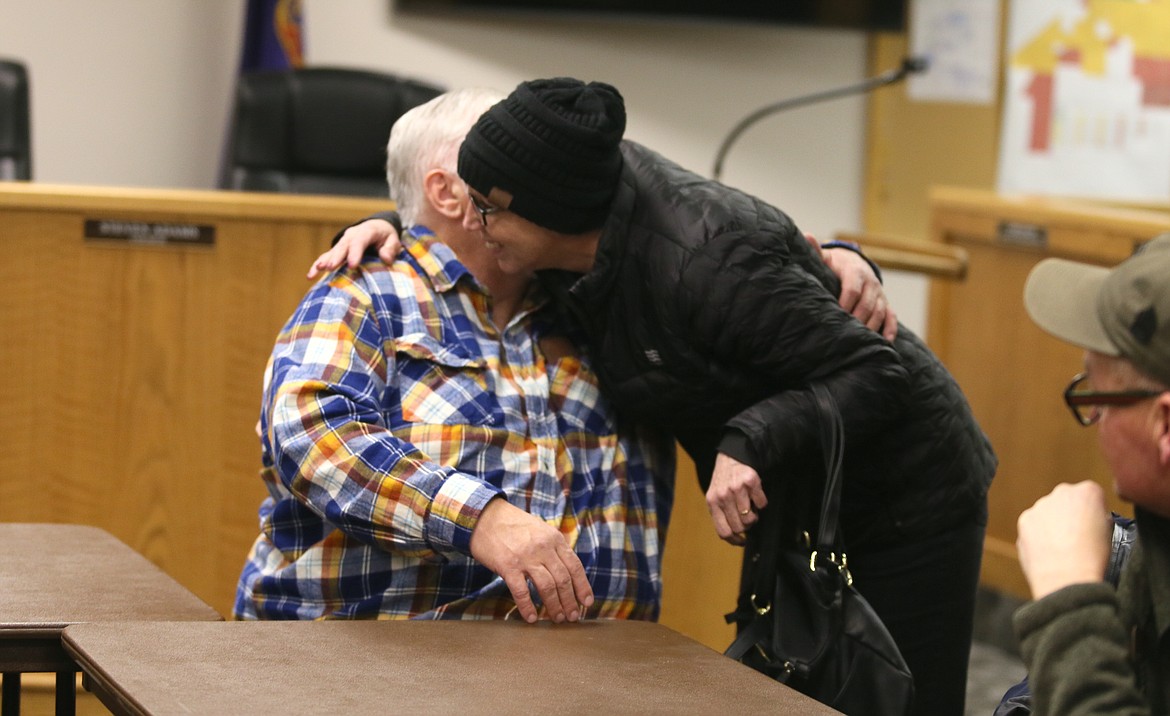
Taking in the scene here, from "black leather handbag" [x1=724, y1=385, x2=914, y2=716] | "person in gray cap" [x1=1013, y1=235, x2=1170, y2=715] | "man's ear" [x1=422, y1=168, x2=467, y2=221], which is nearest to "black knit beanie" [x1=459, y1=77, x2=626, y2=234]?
"man's ear" [x1=422, y1=168, x2=467, y2=221]

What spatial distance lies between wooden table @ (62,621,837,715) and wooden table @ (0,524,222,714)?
0.09 meters

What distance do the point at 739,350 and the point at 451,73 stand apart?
3.43 m

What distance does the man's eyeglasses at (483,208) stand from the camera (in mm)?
1791

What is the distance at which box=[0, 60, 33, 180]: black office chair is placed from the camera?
343cm

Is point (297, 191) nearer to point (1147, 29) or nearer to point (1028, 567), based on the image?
point (1028, 567)

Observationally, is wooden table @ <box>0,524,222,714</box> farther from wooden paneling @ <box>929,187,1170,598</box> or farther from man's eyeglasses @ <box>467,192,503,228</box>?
wooden paneling @ <box>929,187,1170,598</box>

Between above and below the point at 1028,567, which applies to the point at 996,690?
below

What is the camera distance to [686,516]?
8.93 feet

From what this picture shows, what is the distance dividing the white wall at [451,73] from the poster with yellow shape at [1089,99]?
1.99 feet

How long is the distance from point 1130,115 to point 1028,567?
14.7 ft

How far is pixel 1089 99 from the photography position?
5.35m

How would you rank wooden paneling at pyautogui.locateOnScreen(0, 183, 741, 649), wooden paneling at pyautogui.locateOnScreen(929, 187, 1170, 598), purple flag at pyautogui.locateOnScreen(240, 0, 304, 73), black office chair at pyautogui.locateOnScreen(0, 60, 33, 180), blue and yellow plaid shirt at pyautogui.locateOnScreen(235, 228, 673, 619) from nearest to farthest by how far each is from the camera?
blue and yellow plaid shirt at pyautogui.locateOnScreen(235, 228, 673, 619)
wooden paneling at pyautogui.locateOnScreen(0, 183, 741, 649)
black office chair at pyautogui.locateOnScreen(0, 60, 33, 180)
wooden paneling at pyautogui.locateOnScreen(929, 187, 1170, 598)
purple flag at pyautogui.locateOnScreen(240, 0, 304, 73)

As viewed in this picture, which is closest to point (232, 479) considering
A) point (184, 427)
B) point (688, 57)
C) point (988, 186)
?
point (184, 427)

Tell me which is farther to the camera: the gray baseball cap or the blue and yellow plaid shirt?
the blue and yellow plaid shirt
